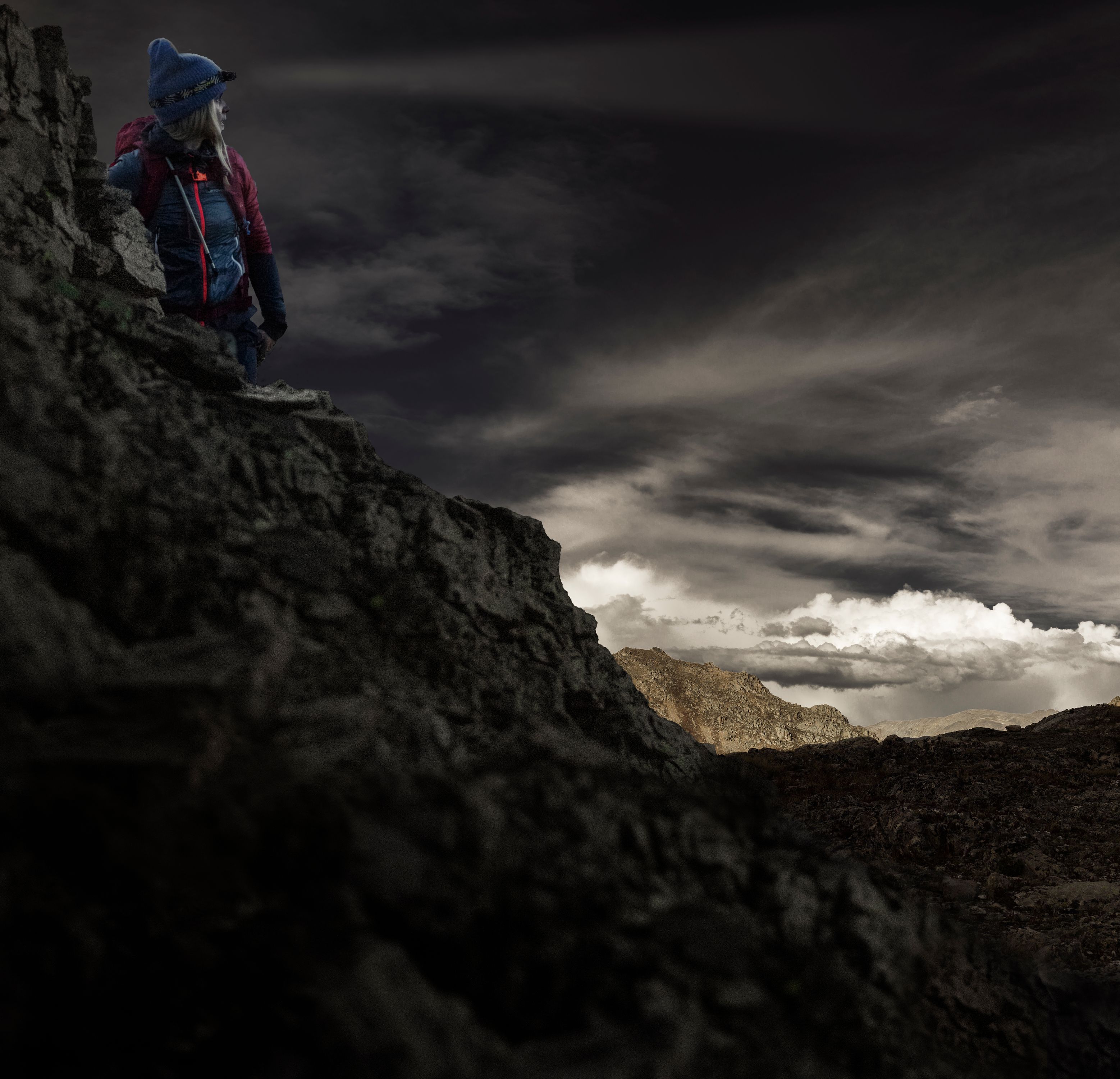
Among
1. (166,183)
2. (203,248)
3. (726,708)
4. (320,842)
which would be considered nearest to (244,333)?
(203,248)

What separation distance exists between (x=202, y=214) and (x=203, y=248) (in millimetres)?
407

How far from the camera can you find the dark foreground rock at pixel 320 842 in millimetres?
4129

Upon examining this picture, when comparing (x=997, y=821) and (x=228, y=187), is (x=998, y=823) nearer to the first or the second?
(x=997, y=821)

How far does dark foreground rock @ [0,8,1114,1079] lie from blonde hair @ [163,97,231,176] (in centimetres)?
266

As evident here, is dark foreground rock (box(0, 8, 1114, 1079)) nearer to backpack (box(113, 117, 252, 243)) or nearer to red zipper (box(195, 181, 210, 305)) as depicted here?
red zipper (box(195, 181, 210, 305))

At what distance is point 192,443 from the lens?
22.7ft

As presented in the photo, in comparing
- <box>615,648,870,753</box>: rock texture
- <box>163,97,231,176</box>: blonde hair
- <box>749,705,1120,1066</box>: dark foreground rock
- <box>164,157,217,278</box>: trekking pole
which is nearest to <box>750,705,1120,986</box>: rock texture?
<box>749,705,1120,1066</box>: dark foreground rock

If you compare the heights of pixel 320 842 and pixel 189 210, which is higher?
pixel 189 210

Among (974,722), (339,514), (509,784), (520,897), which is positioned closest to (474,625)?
(339,514)

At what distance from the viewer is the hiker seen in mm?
9203

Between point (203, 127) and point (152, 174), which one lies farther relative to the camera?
point (152, 174)

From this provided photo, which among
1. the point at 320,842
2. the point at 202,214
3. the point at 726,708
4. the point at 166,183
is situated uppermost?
the point at 166,183

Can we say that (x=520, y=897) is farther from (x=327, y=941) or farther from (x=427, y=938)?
(x=327, y=941)

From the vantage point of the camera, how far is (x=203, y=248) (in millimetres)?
9445
